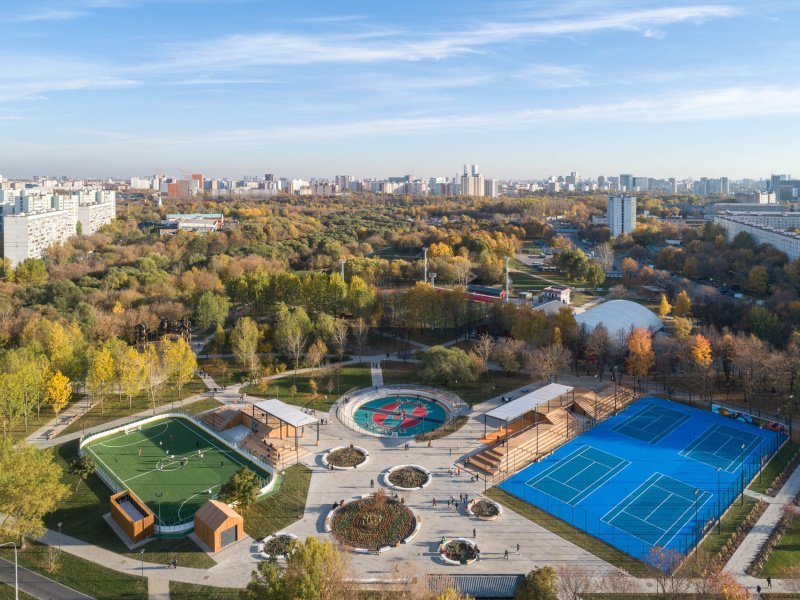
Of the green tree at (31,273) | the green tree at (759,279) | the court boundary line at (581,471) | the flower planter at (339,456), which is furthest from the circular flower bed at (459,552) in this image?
the green tree at (31,273)

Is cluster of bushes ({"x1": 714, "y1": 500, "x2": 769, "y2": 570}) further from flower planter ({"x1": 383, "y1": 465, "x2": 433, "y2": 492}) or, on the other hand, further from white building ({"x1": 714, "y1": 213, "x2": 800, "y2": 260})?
white building ({"x1": 714, "y1": 213, "x2": 800, "y2": 260})

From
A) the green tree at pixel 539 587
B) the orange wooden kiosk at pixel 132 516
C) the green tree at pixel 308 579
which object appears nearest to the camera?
the green tree at pixel 308 579

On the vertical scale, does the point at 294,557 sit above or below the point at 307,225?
below

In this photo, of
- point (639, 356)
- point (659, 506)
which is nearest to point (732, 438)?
point (639, 356)

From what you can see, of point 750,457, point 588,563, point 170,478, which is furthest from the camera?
point 750,457

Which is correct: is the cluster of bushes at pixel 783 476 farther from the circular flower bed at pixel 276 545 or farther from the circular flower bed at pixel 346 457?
the circular flower bed at pixel 276 545

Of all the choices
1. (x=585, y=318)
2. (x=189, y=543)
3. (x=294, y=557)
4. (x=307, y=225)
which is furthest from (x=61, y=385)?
(x=307, y=225)

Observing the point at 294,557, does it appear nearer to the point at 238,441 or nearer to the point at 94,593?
the point at 94,593
